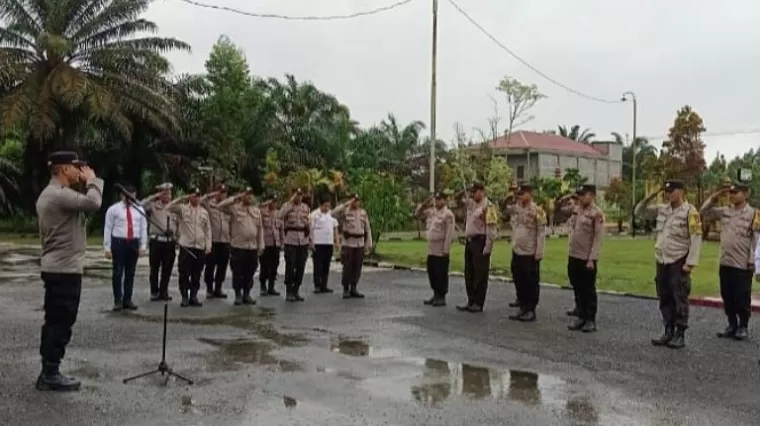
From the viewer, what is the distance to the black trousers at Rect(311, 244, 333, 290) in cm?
1416

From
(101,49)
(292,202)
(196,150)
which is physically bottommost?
(292,202)

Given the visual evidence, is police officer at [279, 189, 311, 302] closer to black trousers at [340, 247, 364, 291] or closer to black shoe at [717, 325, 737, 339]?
black trousers at [340, 247, 364, 291]

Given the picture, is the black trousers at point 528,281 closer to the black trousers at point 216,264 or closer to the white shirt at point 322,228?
the white shirt at point 322,228

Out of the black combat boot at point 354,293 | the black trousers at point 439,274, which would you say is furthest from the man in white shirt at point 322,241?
the black trousers at point 439,274

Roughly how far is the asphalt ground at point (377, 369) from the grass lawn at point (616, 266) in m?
3.31

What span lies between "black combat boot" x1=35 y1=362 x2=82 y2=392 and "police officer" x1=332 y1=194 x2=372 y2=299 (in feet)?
22.9

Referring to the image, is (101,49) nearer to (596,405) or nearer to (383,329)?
(383,329)

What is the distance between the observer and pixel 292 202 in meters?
13.8

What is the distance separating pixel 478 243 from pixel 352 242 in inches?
99.3

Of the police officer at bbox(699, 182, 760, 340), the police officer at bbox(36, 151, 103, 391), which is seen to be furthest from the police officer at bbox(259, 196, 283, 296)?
the police officer at bbox(36, 151, 103, 391)

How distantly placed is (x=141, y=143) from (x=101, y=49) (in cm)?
435

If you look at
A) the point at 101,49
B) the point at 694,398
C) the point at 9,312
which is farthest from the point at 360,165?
the point at 694,398

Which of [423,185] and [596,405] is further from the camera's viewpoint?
[423,185]

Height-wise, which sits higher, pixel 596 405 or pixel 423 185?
pixel 423 185
